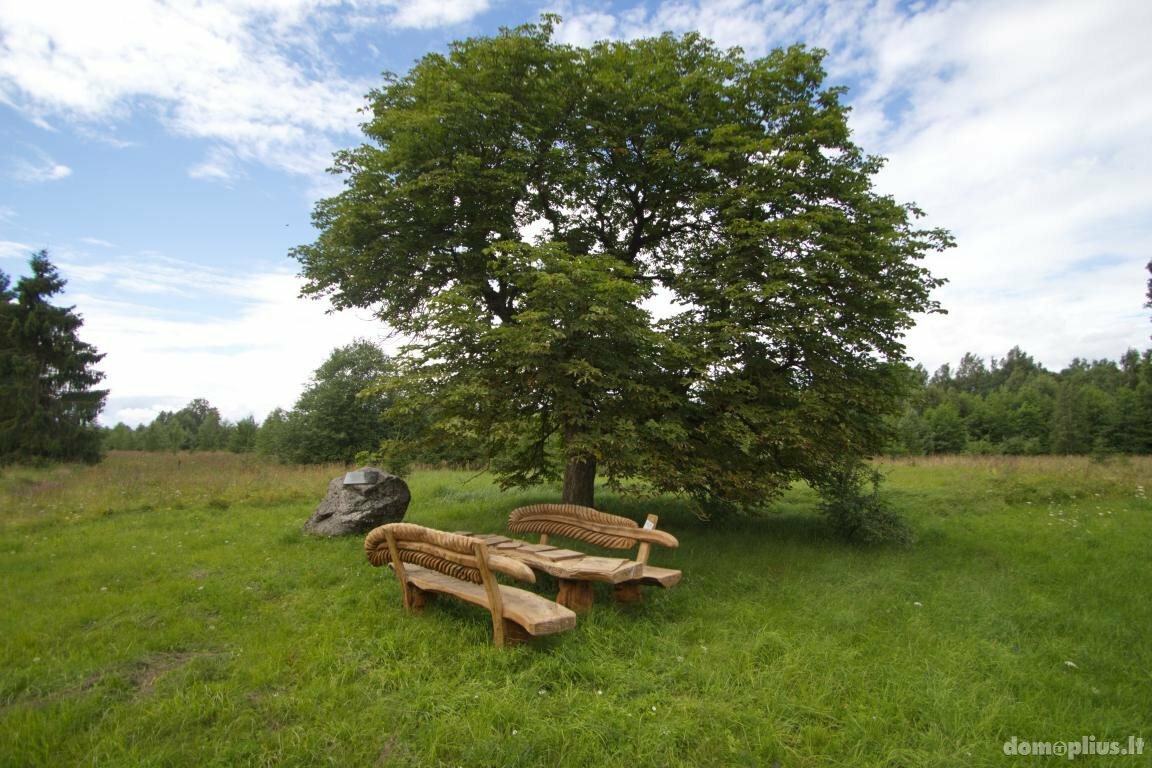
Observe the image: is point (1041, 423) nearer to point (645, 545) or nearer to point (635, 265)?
point (635, 265)

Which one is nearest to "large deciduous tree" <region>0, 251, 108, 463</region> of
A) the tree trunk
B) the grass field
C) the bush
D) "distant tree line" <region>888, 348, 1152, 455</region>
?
the grass field

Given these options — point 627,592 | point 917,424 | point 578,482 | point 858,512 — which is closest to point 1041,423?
point 917,424

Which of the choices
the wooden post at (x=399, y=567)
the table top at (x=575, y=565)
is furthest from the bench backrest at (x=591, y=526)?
the wooden post at (x=399, y=567)

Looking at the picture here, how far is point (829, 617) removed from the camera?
5.54 meters

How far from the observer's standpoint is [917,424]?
171ft

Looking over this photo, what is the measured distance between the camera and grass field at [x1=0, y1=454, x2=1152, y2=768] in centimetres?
330

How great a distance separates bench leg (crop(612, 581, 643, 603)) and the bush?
15.7 ft

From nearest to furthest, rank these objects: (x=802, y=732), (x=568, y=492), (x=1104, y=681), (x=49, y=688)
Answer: (x=802, y=732) < (x=49, y=688) < (x=1104, y=681) < (x=568, y=492)

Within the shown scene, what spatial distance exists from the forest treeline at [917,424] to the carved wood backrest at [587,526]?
2.51 m

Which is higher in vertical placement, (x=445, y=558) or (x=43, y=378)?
(x=43, y=378)

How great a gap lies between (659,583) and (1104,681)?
348 centimetres

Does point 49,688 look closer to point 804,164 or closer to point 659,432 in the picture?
point 659,432

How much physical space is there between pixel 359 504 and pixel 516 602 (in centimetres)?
583

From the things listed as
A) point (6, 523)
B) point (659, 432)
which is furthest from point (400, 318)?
point (6, 523)
